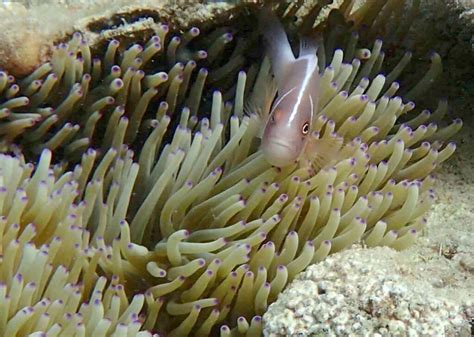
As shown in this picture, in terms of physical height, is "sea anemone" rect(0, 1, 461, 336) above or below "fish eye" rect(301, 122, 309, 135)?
below

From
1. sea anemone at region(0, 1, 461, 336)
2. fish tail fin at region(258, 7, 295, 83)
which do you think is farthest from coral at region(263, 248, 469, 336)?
fish tail fin at region(258, 7, 295, 83)

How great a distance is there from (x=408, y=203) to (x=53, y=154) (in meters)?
1.31

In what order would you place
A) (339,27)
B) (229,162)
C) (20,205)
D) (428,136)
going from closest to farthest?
1. (20,205)
2. (229,162)
3. (428,136)
4. (339,27)

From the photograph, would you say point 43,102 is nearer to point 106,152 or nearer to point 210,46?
point 106,152

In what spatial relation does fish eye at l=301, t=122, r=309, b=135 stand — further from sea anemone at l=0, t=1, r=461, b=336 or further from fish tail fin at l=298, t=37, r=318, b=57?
fish tail fin at l=298, t=37, r=318, b=57

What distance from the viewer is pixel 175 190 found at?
85.6 inches

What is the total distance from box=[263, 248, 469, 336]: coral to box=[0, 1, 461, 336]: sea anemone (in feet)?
0.32

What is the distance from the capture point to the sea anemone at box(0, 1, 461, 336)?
6.31ft

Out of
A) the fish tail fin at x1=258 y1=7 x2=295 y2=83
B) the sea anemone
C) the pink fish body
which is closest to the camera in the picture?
the sea anemone

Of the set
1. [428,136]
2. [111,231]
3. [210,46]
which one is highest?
[210,46]

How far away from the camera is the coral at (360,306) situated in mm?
1799

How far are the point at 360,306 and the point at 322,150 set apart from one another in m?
0.58

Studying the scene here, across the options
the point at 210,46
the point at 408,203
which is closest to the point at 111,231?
the point at 210,46

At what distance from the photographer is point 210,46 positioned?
8.16ft
